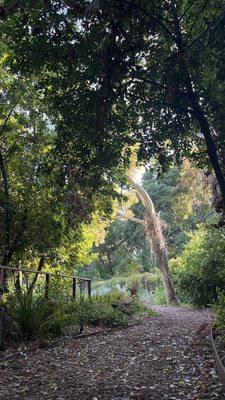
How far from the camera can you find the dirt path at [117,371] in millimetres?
3889

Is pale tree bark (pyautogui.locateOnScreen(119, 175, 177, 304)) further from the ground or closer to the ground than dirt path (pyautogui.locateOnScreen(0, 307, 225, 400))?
further from the ground

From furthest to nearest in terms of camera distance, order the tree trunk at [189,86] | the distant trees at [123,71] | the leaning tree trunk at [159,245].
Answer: the leaning tree trunk at [159,245], the tree trunk at [189,86], the distant trees at [123,71]

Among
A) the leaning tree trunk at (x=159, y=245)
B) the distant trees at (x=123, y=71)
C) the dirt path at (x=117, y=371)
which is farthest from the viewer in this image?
the leaning tree trunk at (x=159, y=245)

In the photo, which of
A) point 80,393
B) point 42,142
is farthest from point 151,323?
point 80,393

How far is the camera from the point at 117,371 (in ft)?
15.9

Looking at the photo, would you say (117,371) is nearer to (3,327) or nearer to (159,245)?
(3,327)

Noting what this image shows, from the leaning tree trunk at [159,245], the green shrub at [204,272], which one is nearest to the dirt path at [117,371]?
the green shrub at [204,272]

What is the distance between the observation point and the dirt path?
153 inches

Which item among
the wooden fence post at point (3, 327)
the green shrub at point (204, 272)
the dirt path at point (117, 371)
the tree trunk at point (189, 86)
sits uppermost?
the tree trunk at point (189, 86)

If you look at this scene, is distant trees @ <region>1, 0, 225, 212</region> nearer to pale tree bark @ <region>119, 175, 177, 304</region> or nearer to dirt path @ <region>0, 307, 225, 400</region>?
dirt path @ <region>0, 307, 225, 400</region>

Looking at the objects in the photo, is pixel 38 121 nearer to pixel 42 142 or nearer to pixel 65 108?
pixel 42 142

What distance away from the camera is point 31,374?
4688mm

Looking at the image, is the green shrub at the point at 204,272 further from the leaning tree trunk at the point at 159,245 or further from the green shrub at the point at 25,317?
the green shrub at the point at 25,317

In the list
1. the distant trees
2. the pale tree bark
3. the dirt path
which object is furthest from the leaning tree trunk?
the distant trees
